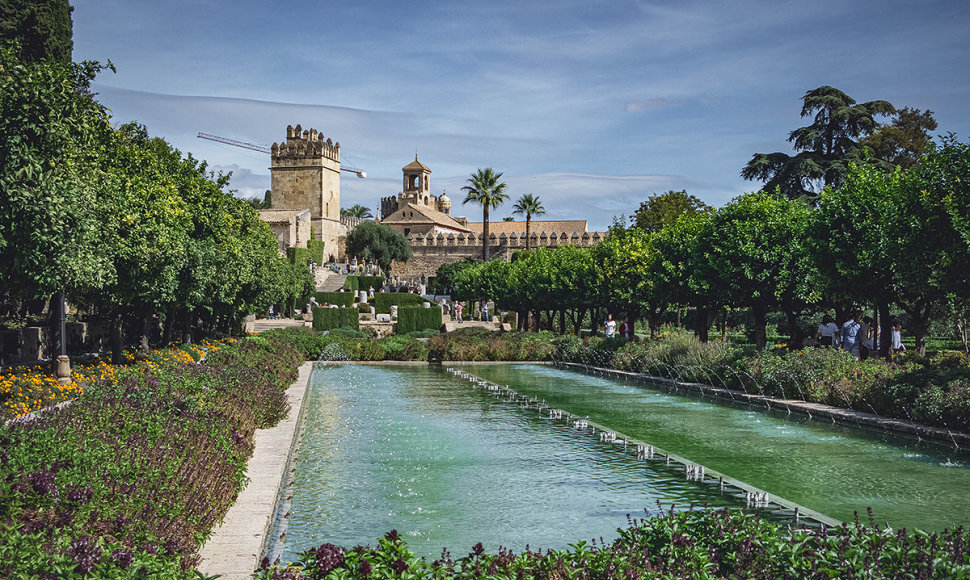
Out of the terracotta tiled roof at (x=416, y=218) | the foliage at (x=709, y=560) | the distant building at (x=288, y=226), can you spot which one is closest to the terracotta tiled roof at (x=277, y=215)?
the distant building at (x=288, y=226)

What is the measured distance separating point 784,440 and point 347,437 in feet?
20.1

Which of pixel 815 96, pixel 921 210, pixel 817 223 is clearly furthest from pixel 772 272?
pixel 815 96

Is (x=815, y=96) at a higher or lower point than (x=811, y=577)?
higher

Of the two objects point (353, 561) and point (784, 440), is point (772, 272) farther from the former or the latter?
point (353, 561)

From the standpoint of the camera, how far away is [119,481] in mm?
4996

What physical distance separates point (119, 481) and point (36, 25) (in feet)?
82.1

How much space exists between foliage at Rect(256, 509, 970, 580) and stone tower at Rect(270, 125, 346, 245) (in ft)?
273

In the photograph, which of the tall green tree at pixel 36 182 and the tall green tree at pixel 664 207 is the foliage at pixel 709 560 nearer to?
the tall green tree at pixel 36 182

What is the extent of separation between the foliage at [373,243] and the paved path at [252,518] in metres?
77.1

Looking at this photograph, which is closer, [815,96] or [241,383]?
[241,383]

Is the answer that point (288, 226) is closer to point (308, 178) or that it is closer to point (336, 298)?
point (308, 178)

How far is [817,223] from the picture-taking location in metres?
18.3

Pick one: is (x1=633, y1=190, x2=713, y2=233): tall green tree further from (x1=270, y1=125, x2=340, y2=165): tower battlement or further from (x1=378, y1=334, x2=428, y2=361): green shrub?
(x1=270, y1=125, x2=340, y2=165): tower battlement

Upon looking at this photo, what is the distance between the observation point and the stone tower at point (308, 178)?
86.8 m
